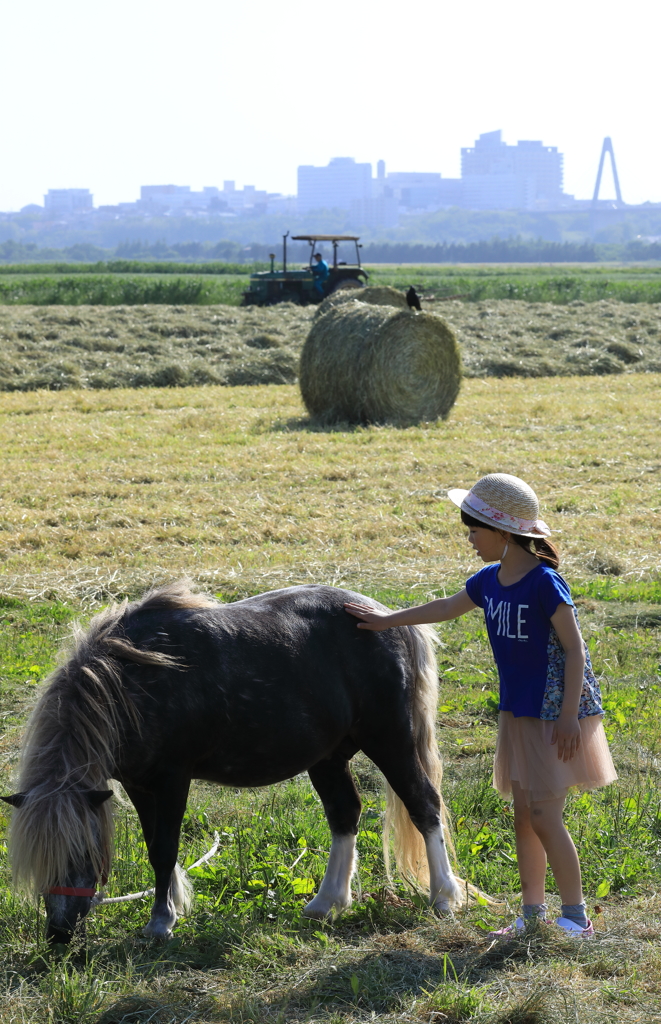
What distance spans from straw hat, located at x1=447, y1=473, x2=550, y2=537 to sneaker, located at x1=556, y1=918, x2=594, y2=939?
1222mm

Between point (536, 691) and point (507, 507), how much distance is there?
591mm

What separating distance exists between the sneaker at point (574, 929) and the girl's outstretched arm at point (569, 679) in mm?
520

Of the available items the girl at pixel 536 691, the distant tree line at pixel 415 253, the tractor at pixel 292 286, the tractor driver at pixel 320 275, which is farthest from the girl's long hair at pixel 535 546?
the distant tree line at pixel 415 253

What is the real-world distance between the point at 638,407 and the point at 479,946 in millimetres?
12829

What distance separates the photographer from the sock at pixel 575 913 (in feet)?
10.7

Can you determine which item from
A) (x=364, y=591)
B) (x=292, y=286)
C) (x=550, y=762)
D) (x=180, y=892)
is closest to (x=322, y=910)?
(x=180, y=892)

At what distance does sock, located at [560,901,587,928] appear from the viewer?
10.7 feet

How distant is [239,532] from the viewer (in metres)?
8.47

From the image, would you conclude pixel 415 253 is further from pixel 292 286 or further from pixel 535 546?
pixel 535 546

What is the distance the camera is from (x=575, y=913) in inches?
129

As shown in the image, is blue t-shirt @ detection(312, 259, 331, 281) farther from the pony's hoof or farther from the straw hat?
the pony's hoof

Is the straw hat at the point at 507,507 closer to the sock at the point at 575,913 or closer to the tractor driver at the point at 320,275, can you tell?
the sock at the point at 575,913

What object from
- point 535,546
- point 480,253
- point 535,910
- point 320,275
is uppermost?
point 480,253

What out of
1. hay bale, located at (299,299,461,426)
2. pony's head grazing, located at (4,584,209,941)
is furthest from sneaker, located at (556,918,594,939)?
hay bale, located at (299,299,461,426)
